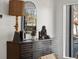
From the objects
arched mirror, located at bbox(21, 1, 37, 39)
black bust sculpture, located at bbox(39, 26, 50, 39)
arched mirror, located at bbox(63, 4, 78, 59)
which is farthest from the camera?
arched mirror, located at bbox(63, 4, 78, 59)

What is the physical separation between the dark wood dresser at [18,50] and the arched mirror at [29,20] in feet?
1.80

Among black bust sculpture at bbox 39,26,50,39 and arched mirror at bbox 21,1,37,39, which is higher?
arched mirror at bbox 21,1,37,39

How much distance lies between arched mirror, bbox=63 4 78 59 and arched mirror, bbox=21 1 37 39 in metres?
1.22

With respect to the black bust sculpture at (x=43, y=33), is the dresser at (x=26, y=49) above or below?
below

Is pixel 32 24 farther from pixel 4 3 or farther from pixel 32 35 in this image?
pixel 4 3

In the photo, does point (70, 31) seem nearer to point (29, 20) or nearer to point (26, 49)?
point (29, 20)

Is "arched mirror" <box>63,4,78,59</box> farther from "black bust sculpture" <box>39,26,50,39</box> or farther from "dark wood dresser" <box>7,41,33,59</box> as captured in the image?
"dark wood dresser" <box>7,41,33,59</box>

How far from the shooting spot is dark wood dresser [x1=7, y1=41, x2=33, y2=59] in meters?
3.87

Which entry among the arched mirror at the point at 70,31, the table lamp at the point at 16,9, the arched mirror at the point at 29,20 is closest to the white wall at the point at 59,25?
the arched mirror at the point at 70,31

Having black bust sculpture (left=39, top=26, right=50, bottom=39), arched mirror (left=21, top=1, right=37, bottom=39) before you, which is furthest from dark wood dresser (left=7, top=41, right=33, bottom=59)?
black bust sculpture (left=39, top=26, right=50, bottom=39)

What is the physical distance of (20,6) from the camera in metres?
3.94

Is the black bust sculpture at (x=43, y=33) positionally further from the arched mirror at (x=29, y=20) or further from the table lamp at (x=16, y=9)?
the table lamp at (x=16, y=9)

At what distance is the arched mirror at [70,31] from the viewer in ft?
18.2

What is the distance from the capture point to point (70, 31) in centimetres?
562
